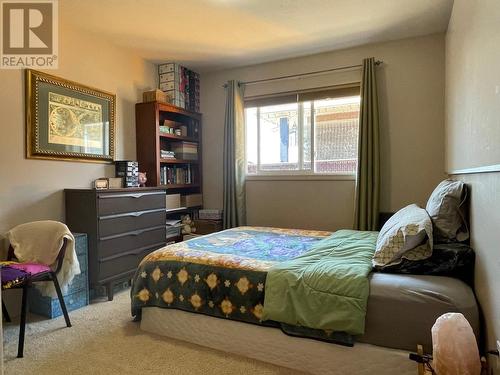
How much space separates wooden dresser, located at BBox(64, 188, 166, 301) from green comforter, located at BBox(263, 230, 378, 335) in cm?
164

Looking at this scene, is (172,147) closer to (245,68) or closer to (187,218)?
(187,218)

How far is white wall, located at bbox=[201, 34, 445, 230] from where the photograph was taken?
3156 millimetres

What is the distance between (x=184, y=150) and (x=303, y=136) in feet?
4.83

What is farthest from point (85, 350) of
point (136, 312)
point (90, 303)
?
point (90, 303)

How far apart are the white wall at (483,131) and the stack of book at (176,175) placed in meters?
2.90

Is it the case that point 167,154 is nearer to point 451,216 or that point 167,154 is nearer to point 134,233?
point 134,233

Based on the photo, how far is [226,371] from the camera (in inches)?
68.6

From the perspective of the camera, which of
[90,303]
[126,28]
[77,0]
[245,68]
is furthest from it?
[245,68]

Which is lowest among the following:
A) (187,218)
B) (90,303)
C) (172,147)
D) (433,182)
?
(90,303)

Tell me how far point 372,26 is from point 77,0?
8.31 ft

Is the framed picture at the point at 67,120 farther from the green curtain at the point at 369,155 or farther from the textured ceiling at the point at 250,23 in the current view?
the green curtain at the point at 369,155

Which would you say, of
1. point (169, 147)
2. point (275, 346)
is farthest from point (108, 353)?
point (169, 147)

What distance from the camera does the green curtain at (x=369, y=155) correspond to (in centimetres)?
323

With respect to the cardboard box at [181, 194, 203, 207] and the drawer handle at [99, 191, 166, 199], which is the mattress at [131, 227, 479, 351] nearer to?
the drawer handle at [99, 191, 166, 199]
